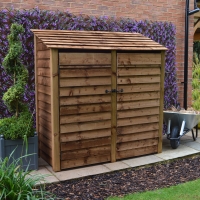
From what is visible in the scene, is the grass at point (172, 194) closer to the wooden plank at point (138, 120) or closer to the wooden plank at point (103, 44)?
the wooden plank at point (138, 120)

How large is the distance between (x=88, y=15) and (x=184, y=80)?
254 cm

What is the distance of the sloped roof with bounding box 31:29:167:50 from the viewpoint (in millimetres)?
4222

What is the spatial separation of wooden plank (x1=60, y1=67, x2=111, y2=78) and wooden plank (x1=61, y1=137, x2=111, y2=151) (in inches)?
37.0

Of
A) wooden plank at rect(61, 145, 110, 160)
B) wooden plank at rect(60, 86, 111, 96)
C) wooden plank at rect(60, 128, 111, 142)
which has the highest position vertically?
wooden plank at rect(60, 86, 111, 96)

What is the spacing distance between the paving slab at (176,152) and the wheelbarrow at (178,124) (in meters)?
0.12

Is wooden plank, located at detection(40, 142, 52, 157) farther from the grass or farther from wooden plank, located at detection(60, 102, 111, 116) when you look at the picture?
the grass

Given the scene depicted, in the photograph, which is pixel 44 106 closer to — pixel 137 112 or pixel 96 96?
pixel 96 96

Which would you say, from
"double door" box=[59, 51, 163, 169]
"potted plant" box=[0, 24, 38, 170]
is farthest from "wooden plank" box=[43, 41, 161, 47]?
"potted plant" box=[0, 24, 38, 170]

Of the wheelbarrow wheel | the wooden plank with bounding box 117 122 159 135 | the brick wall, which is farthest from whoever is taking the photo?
the wheelbarrow wheel

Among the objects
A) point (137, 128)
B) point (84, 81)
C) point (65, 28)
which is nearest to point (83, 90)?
point (84, 81)

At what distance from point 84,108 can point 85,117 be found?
0.43 ft

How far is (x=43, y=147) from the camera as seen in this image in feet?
15.6

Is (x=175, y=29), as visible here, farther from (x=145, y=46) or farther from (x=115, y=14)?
(x=145, y=46)

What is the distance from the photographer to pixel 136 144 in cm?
493
